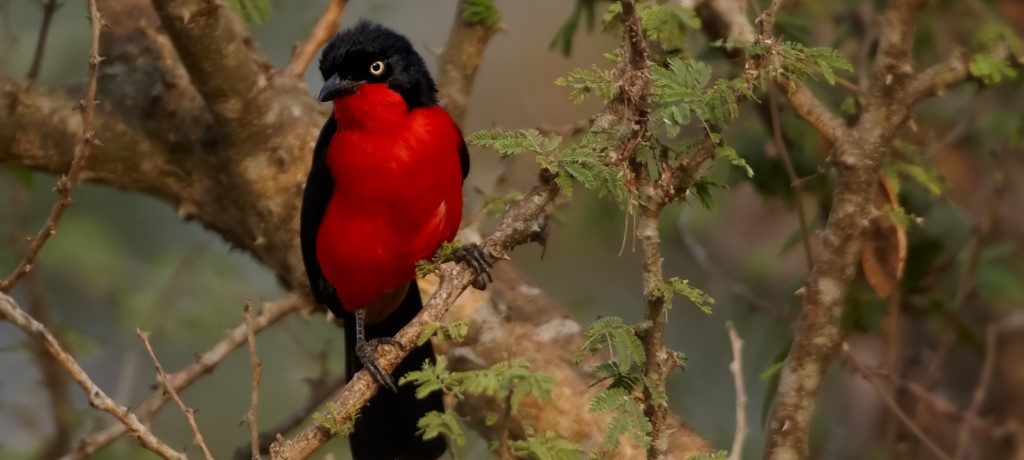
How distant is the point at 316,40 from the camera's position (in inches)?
183

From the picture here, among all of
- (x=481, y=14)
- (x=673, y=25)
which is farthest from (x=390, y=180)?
(x=481, y=14)

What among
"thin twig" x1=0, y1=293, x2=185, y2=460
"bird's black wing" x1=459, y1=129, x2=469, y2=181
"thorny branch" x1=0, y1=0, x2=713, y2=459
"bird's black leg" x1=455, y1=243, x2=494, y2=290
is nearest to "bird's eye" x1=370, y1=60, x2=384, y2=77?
"bird's black wing" x1=459, y1=129, x2=469, y2=181

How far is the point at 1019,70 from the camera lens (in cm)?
404

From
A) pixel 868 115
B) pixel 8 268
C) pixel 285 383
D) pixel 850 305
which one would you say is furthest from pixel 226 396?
pixel 868 115

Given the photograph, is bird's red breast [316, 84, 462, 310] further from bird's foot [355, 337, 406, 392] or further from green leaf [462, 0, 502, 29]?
green leaf [462, 0, 502, 29]

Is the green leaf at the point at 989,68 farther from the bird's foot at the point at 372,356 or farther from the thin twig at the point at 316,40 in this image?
the thin twig at the point at 316,40

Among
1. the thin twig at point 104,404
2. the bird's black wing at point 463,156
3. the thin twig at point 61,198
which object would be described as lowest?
the thin twig at point 104,404

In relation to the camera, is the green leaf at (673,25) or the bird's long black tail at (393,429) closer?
the green leaf at (673,25)

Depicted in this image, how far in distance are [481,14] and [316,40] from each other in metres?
0.58

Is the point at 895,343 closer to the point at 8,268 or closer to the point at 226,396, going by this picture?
the point at 8,268

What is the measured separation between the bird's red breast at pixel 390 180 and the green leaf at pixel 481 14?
0.72m

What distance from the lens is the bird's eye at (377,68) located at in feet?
12.9

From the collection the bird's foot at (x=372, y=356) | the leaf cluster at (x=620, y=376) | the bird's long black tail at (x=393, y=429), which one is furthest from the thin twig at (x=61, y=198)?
the bird's long black tail at (x=393, y=429)

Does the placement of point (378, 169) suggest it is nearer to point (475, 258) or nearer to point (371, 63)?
point (371, 63)
